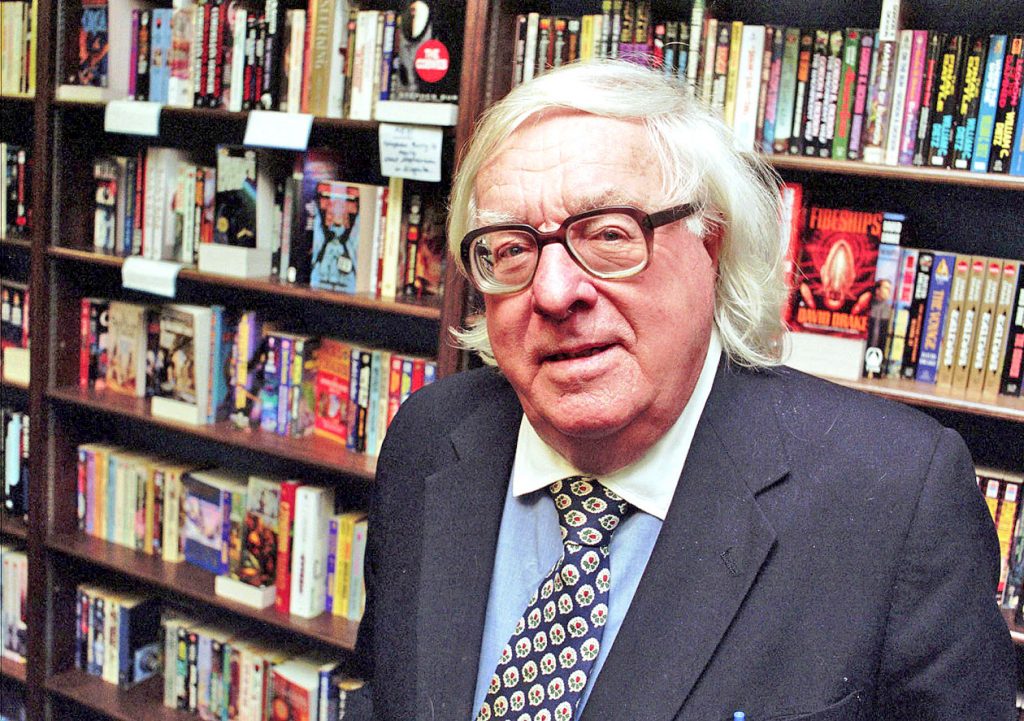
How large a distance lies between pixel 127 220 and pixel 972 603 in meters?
2.16

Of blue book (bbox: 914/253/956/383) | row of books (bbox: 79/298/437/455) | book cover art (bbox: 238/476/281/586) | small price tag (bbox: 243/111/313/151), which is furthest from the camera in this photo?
book cover art (bbox: 238/476/281/586)

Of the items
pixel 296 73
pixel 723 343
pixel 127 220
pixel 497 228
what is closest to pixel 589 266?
pixel 497 228

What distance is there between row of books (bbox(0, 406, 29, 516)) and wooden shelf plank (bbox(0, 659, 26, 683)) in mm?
426

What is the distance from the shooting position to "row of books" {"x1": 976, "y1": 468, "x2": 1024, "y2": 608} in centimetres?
159

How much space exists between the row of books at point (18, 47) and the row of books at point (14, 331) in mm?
540

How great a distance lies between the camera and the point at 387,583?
3.98 ft

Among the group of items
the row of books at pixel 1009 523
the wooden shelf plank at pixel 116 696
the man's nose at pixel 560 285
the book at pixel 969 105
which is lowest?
the wooden shelf plank at pixel 116 696

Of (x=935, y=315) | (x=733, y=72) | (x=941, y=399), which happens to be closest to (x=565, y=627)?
(x=941, y=399)

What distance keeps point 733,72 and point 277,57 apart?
1.04 meters

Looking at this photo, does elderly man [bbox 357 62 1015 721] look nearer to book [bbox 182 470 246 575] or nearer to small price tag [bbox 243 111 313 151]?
small price tag [bbox 243 111 313 151]

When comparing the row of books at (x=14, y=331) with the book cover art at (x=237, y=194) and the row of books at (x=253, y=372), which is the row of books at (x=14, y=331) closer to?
the row of books at (x=253, y=372)

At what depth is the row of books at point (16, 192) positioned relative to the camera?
2.45 m

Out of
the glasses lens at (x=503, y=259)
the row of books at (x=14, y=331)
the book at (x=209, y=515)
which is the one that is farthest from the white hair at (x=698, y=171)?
the row of books at (x=14, y=331)

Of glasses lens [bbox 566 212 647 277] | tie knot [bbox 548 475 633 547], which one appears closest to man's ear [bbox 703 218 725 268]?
glasses lens [bbox 566 212 647 277]
